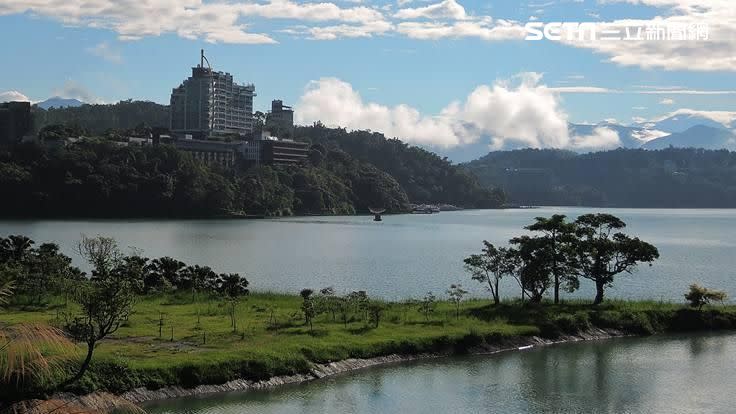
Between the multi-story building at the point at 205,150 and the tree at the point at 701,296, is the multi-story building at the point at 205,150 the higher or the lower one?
the higher one

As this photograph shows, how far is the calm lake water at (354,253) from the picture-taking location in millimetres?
64812

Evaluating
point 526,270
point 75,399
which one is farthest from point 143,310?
point 526,270

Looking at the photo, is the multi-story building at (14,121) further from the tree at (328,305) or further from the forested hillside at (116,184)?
the tree at (328,305)

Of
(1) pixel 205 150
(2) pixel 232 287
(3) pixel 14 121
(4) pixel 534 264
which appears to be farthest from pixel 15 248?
(1) pixel 205 150

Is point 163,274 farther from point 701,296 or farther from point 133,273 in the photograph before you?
point 701,296

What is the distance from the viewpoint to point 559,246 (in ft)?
158

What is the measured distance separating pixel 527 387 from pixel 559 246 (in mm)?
16185

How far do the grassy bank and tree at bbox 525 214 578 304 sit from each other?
1.82 meters

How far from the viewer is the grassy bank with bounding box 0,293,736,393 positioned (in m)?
30.6

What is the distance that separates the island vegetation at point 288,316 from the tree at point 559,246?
0.07m

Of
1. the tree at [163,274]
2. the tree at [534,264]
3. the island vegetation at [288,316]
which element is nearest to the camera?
the island vegetation at [288,316]

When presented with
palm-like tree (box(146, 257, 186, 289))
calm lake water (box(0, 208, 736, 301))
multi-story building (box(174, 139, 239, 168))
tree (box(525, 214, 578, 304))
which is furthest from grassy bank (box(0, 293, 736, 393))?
multi-story building (box(174, 139, 239, 168))

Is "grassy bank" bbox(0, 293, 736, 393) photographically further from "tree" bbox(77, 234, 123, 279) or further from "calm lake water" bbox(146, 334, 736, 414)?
"tree" bbox(77, 234, 123, 279)

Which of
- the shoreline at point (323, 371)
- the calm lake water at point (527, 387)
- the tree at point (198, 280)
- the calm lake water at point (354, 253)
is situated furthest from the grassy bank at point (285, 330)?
the calm lake water at point (354, 253)
